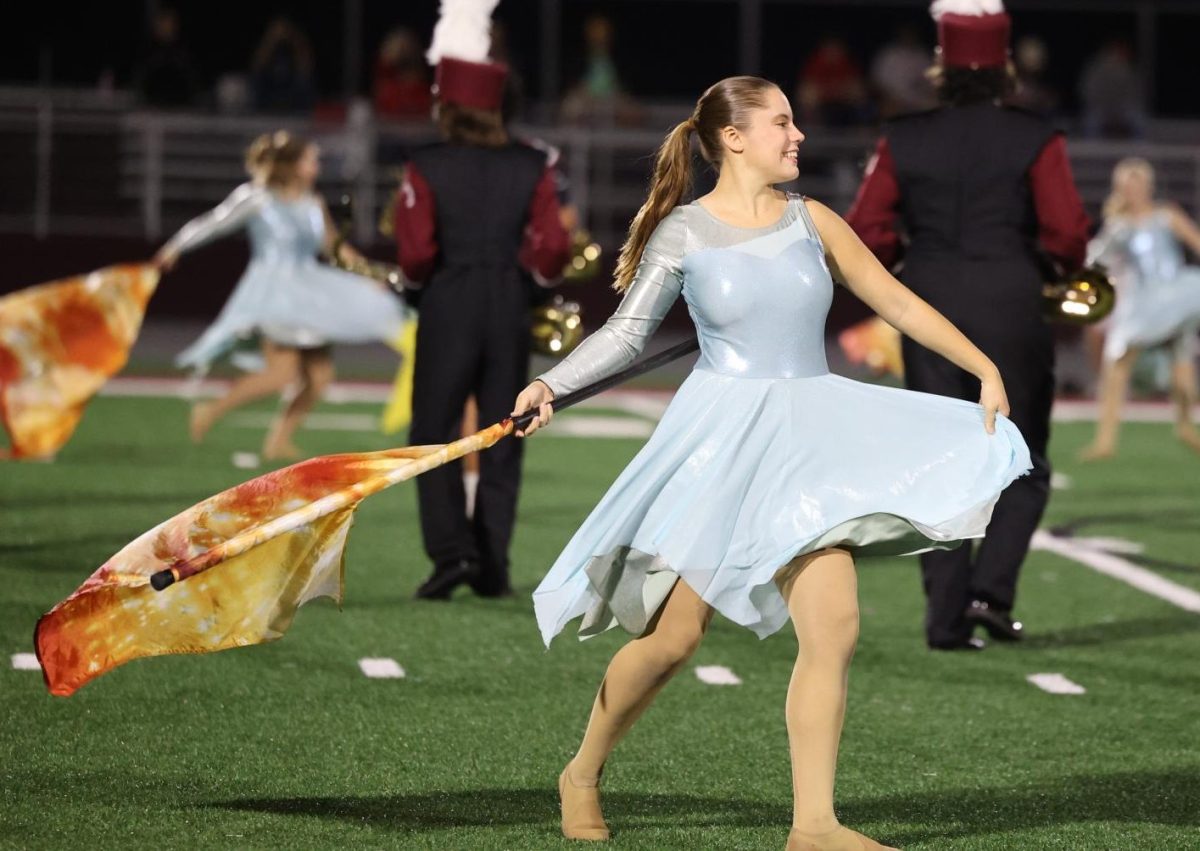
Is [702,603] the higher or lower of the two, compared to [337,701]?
higher

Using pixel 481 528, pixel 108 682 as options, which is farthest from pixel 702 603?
pixel 481 528

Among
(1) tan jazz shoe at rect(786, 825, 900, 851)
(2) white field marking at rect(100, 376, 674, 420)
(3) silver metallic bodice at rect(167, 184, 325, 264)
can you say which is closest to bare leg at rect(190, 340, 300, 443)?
(3) silver metallic bodice at rect(167, 184, 325, 264)

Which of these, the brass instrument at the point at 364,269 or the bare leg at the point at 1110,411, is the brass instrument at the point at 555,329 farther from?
the bare leg at the point at 1110,411

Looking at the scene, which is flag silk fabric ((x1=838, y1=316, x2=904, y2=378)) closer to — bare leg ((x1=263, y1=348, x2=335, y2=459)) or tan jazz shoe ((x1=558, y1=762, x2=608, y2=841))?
bare leg ((x1=263, y1=348, x2=335, y2=459))

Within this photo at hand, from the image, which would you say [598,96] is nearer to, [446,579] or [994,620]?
[446,579]

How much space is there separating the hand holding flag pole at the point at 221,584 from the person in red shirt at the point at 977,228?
248 cm

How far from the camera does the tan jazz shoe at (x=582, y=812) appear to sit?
4.54 metres

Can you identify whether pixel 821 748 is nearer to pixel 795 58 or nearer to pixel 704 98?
pixel 704 98

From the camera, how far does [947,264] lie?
689cm

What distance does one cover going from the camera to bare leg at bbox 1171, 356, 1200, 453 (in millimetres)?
12570

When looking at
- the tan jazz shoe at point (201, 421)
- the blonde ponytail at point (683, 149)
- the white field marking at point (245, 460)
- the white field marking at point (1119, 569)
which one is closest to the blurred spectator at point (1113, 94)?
the tan jazz shoe at point (201, 421)

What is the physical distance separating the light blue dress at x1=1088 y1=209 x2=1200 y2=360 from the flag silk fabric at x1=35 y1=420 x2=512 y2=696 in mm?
8890

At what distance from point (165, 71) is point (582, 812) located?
1561 centimetres

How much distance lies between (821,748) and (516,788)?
3.38 feet
